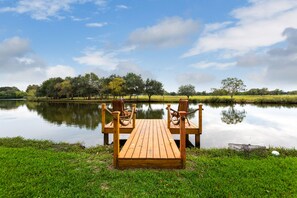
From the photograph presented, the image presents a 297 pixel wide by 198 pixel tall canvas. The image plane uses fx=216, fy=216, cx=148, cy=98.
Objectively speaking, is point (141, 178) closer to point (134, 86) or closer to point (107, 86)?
point (134, 86)

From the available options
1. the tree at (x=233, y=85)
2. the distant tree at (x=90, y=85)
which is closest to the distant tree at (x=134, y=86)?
the distant tree at (x=90, y=85)

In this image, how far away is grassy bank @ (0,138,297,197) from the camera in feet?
12.5

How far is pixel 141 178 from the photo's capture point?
4.38 metres

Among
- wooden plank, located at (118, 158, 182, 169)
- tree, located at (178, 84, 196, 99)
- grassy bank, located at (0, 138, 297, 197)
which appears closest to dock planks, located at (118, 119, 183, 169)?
wooden plank, located at (118, 158, 182, 169)

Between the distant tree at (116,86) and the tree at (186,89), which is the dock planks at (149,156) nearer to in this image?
the distant tree at (116,86)

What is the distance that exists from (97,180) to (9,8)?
19847 millimetres

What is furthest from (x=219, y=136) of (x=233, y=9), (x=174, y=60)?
(x=174, y=60)

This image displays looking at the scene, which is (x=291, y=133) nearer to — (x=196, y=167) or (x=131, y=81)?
(x=196, y=167)

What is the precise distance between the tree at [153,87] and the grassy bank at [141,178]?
47698mm

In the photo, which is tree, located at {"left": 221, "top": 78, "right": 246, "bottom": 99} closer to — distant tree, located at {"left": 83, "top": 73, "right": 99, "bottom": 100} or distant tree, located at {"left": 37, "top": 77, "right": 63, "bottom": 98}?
distant tree, located at {"left": 83, "top": 73, "right": 99, "bottom": 100}

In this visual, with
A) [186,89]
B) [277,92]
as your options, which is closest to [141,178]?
[186,89]

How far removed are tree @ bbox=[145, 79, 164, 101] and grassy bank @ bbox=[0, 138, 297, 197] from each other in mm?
47698

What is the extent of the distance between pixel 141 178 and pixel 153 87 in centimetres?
4943

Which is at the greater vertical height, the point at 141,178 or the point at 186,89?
the point at 186,89
